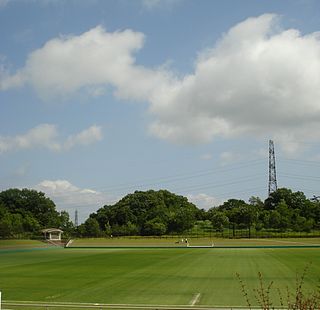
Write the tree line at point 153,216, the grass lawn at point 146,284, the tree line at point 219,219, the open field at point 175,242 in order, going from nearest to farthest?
the grass lawn at point 146,284 → the open field at point 175,242 → the tree line at point 219,219 → the tree line at point 153,216

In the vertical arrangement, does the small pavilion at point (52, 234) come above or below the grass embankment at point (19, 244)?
above

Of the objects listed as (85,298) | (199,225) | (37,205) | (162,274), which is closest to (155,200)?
(199,225)

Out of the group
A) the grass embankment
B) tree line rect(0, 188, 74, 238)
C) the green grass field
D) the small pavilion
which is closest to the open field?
the grass embankment

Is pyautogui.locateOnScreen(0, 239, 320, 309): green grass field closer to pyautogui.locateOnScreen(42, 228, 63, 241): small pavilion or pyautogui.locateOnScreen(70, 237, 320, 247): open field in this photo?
pyautogui.locateOnScreen(70, 237, 320, 247): open field

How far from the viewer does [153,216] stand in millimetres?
125688

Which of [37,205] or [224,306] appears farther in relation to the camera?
[37,205]

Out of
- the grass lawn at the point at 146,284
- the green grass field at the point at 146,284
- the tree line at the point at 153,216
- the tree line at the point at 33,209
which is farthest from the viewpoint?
the tree line at the point at 33,209

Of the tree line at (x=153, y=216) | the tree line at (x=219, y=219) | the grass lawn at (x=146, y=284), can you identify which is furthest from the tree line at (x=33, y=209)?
the grass lawn at (x=146, y=284)

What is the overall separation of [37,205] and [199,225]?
5757 centimetres

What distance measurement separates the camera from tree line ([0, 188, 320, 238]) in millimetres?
111688

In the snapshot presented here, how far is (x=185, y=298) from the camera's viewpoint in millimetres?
22047

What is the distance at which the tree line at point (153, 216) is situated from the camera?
112 m

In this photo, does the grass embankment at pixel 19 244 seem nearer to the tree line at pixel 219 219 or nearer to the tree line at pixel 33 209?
the tree line at pixel 219 219

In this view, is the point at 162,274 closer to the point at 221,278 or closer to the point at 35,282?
the point at 221,278
